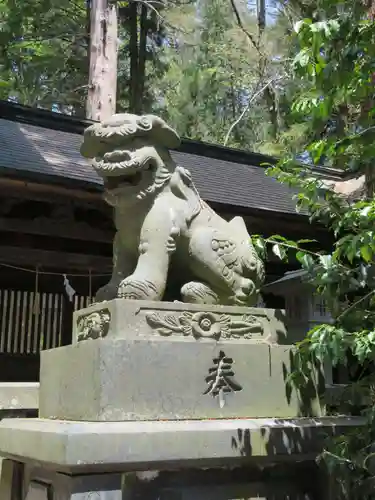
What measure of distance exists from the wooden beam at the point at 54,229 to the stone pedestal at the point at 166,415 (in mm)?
2200

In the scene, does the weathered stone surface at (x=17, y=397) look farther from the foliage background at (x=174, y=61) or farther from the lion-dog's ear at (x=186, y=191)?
the foliage background at (x=174, y=61)

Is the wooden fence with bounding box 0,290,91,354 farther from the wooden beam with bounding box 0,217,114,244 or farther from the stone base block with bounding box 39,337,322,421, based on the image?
the stone base block with bounding box 39,337,322,421

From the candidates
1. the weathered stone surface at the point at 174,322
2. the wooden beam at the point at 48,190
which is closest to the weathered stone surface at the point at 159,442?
the weathered stone surface at the point at 174,322

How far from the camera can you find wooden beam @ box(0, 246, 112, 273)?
559 centimetres

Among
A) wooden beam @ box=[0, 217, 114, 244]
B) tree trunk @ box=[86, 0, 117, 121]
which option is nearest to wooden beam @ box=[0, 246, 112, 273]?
wooden beam @ box=[0, 217, 114, 244]

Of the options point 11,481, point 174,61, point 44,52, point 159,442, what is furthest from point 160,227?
point 174,61

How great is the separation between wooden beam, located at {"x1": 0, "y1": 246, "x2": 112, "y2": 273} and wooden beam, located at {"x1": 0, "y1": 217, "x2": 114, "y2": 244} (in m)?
0.39

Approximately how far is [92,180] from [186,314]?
2.42 meters

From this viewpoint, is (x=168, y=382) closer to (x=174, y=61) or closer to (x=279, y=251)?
(x=279, y=251)

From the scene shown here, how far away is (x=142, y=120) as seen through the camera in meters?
3.08

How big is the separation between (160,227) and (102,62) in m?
7.58

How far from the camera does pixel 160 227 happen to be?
298 cm

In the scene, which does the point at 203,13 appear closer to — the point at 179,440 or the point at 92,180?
the point at 92,180

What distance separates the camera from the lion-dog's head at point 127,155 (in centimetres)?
300
